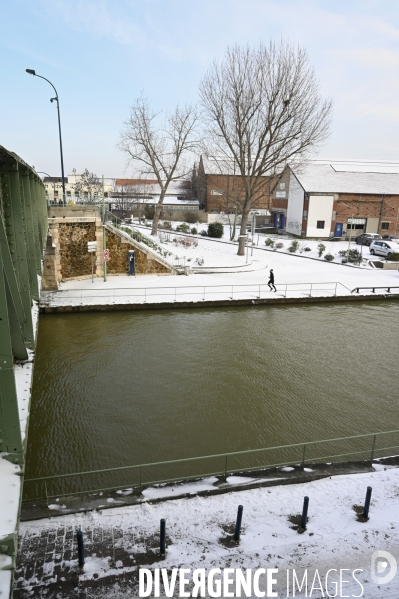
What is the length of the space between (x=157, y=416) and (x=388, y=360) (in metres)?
8.88

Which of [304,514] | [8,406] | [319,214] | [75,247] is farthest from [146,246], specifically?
[319,214]

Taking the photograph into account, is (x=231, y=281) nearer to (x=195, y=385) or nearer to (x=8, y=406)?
(x=195, y=385)

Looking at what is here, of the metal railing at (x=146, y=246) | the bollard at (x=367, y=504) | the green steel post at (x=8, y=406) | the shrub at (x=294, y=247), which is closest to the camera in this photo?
the green steel post at (x=8, y=406)

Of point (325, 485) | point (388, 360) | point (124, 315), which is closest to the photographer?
point (325, 485)

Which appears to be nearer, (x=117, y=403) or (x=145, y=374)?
(x=117, y=403)

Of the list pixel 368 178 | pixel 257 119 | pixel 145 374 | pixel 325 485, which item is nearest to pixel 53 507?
pixel 325 485

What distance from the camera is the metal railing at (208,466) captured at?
7520 millimetres

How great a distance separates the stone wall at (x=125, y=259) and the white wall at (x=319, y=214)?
2315 cm

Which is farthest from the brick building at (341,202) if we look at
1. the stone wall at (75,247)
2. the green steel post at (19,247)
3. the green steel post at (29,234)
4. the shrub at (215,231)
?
the green steel post at (19,247)

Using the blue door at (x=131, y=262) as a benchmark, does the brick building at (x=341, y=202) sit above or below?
above

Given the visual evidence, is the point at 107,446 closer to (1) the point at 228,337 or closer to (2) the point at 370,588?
(2) the point at 370,588

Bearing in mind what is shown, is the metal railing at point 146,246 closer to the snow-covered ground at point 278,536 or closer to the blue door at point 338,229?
the snow-covered ground at point 278,536

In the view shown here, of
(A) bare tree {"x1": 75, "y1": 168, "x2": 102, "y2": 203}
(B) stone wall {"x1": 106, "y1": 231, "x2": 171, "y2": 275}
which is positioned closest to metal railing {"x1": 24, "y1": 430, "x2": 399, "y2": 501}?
(B) stone wall {"x1": 106, "y1": 231, "x2": 171, "y2": 275}

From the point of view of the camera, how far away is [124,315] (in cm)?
1842
